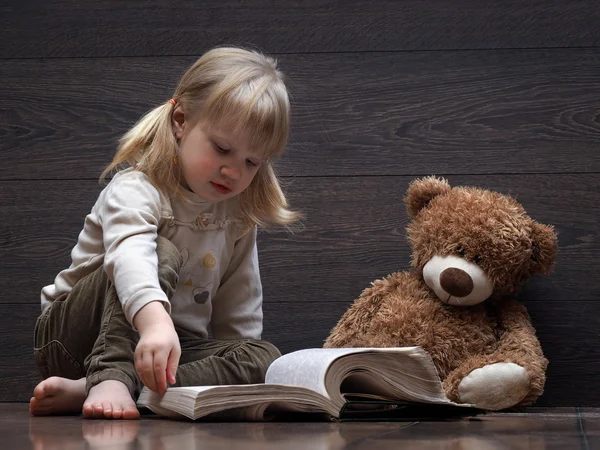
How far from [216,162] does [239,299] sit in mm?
258

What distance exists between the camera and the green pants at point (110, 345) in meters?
1.01

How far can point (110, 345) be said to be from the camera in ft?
3.30

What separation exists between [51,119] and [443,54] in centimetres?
69

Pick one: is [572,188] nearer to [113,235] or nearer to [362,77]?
[362,77]

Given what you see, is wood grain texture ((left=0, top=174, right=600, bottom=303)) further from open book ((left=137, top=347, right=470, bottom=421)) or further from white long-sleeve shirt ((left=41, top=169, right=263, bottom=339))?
open book ((left=137, top=347, right=470, bottom=421))

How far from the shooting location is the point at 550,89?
147 centimetres

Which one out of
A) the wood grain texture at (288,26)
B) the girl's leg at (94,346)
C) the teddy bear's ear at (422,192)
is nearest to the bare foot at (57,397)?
the girl's leg at (94,346)

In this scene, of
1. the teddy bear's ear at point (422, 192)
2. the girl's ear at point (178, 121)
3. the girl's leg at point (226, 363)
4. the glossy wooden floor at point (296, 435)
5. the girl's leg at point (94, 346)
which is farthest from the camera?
the teddy bear's ear at point (422, 192)

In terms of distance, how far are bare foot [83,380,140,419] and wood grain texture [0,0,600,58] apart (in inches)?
29.7

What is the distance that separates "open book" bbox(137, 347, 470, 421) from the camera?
33.3 inches

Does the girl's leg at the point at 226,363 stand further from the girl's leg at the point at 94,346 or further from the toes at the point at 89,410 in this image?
the toes at the point at 89,410

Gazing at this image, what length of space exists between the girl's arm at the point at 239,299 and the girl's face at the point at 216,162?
0.48 ft

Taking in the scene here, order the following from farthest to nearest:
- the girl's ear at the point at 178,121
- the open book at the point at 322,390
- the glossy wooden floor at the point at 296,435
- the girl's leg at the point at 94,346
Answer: the girl's ear at the point at 178,121 < the girl's leg at the point at 94,346 < the open book at the point at 322,390 < the glossy wooden floor at the point at 296,435

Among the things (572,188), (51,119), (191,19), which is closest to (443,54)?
(572,188)
